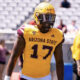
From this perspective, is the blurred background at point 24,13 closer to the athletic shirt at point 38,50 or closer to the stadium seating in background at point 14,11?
the stadium seating in background at point 14,11

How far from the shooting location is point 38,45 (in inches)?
135

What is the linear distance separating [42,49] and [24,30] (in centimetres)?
26

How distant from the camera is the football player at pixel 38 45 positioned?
339cm

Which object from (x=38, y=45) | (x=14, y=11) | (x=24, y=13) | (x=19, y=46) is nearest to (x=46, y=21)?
(x=38, y=45)

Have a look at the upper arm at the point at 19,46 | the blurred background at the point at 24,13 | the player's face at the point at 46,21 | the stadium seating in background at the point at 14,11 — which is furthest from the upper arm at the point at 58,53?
the stadium seating in background at the point at 14,11

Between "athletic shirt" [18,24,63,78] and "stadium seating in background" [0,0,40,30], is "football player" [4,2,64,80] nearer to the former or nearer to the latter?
"athletic shirt" [18,24,63,78]

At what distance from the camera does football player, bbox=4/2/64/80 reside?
339cm

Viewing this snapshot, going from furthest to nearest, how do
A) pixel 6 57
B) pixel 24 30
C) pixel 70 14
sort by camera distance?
pixel 70 14 → pixel 6 57 → pixel 24 30

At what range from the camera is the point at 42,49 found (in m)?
3.44

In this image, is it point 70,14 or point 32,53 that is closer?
point 32,53

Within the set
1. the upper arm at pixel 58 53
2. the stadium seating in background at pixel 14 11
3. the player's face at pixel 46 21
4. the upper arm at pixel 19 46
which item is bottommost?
the stadium seating in background at pixel 14 11

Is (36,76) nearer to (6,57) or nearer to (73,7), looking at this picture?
(6,57)

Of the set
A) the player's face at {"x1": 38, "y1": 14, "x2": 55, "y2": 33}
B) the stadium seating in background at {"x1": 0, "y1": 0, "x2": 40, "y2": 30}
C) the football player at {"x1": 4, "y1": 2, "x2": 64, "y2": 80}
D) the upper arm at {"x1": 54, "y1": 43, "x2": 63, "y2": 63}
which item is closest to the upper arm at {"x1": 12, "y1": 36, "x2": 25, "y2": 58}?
the football player at {"x1": 4, "y1": 2, "x2": 64, "y2": 80}

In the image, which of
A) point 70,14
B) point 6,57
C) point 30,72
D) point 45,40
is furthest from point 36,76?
point 70,14
